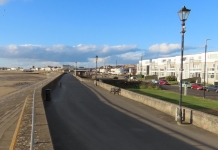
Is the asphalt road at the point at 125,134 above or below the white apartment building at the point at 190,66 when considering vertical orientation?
below

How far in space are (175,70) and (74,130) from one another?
282 feet

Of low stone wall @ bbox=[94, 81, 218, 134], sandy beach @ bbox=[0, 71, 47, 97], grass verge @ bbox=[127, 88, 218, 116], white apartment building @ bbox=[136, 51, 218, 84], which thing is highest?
white apartment building @ bbox=[136, 51, 218, 84]

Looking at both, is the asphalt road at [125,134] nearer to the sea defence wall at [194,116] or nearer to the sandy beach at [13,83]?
the sea defence wall at [194,116]

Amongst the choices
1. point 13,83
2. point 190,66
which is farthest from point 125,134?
point 190,66

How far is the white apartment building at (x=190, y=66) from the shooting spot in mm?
71250

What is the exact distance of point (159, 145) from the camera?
371 inches

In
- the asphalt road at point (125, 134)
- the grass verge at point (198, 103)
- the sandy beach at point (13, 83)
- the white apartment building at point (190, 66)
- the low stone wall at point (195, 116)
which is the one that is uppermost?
the white apartment building at point (190, 66)

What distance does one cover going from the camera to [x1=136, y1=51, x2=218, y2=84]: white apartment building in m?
71.2

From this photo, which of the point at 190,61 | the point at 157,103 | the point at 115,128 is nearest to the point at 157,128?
the point at 115,128

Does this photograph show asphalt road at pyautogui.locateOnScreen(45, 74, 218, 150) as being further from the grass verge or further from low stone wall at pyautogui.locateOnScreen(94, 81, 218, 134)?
the grass verge

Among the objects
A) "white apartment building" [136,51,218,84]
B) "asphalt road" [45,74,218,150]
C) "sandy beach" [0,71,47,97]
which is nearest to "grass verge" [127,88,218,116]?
"asphalt road" [45,74,218,150]

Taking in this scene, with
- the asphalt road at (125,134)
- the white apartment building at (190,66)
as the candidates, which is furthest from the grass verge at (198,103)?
the white apartment building at (190,66)

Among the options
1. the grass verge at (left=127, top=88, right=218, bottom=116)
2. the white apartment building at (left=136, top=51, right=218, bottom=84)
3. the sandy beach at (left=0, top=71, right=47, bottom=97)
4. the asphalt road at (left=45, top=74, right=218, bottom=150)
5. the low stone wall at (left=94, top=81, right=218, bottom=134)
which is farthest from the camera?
the white apartment building at (left=136, top=51, right=218, bottom=84)

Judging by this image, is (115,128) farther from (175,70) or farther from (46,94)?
(175,70)
